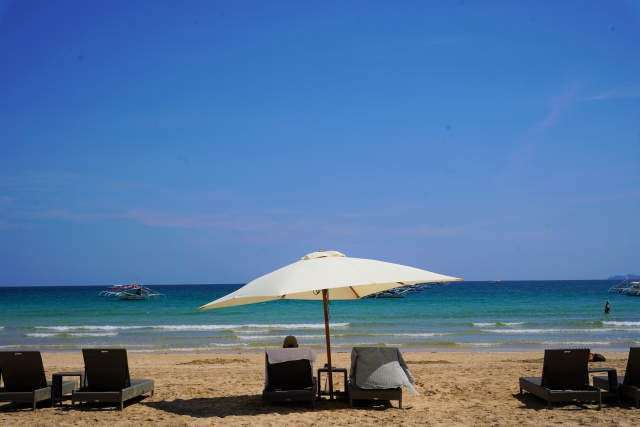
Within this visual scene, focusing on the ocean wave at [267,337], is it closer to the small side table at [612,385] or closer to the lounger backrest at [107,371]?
the lounger backrest at [107,371]

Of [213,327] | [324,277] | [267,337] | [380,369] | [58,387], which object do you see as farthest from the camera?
[213,327]

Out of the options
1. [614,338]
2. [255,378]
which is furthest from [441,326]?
[255,378]

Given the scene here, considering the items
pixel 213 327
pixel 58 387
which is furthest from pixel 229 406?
pixel 213 327

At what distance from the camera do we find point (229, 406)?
7.78 m

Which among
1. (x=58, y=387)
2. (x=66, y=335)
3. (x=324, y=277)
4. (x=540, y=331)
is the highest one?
(x=324, y=277)

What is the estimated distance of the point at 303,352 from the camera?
7.40m

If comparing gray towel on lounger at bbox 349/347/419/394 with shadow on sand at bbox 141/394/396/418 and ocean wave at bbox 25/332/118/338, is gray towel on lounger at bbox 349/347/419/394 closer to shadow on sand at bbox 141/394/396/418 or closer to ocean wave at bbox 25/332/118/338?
shadow on sand at bbox 141/394/396/418

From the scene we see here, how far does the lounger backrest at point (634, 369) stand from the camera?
24.2ft

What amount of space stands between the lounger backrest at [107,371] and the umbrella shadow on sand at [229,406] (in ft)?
1.91

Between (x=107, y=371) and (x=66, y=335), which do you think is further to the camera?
(x=66, y=335)

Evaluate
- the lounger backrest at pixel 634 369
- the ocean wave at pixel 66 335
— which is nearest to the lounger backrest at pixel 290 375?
the lounger backrest at pixel 634 369

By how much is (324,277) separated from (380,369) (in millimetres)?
1463

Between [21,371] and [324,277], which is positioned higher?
[324,277]

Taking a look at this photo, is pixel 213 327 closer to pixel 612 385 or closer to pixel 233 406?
pixel 233 406
